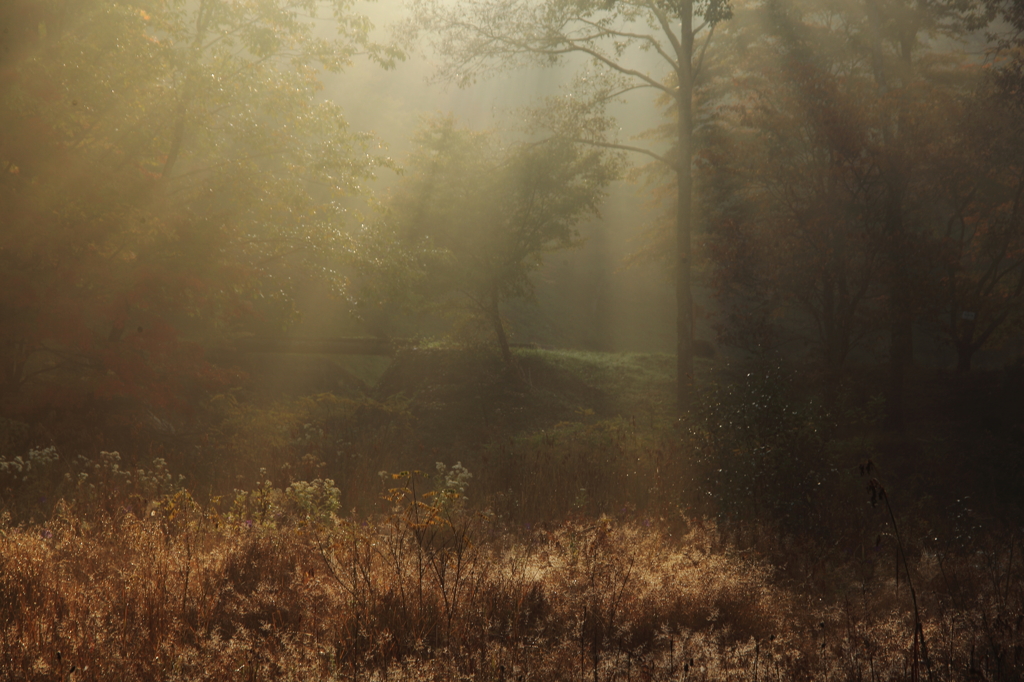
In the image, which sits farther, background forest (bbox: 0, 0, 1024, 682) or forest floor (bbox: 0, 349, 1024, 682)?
background forest (bbox: 0, 0, 1024, 682)

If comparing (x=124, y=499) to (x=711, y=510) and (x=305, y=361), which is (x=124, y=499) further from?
(x=305, y=361)

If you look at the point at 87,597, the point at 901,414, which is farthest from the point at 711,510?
the point at 901,414

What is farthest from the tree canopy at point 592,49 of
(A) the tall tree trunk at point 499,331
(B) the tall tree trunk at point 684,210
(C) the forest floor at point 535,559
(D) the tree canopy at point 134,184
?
(C) the forest floor at point 535,559

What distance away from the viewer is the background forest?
359 cm

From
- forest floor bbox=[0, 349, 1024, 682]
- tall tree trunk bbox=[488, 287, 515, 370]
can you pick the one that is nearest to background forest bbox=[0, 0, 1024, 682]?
forest floor bbox=[0, 349, 1024, 682]

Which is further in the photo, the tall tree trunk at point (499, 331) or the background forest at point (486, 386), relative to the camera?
the tall tree trunk at point (499, 331)

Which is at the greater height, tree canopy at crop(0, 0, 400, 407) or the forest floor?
tree canopy at crop(0, 0, 400, 407)

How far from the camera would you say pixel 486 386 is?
15.1 meters

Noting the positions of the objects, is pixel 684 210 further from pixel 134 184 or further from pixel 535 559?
pixel 535 559

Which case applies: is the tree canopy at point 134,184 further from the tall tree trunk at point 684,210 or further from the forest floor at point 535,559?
the tall tree trunk at point 684,210

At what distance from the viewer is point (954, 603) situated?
12.8 ft

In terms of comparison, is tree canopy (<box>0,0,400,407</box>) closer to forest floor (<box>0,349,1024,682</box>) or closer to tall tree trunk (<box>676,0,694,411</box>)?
forest floor (<box>0,349,1024,682</box>)

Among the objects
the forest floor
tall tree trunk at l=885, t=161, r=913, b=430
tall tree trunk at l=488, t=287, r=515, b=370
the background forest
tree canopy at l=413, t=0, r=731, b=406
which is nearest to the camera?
the forest floor

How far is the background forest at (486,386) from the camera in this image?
359 centimetres
